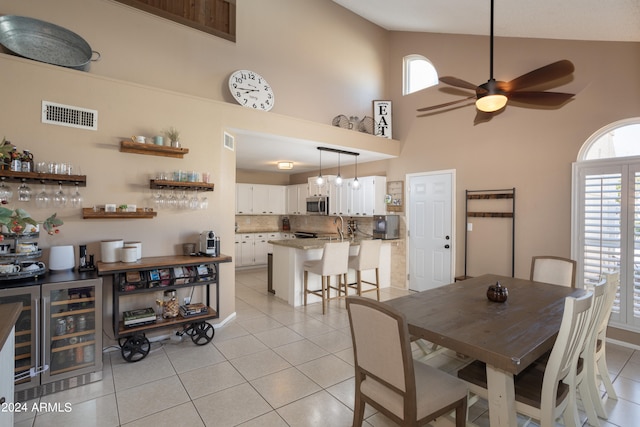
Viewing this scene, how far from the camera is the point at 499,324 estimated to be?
6.16 feet

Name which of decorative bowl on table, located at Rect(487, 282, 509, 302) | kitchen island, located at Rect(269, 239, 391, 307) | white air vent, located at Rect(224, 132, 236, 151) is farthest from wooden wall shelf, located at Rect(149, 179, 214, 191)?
decorative bowl on table, located at Rect(487, 282, 509, 302)

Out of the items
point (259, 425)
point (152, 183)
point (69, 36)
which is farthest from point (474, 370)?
point (69, 36)

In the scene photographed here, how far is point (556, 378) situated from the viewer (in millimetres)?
1571

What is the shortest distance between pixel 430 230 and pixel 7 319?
5.02 meters

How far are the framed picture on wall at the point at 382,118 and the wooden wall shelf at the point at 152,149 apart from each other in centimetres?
348

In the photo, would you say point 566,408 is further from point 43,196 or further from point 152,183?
point 43,196

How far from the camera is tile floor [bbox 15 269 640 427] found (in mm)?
2105

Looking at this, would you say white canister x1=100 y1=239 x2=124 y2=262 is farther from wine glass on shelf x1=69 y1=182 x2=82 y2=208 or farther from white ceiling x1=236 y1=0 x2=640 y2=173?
white ceiling x1=236 y1=0 x2=640 y2=173

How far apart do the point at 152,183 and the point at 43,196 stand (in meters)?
0.86

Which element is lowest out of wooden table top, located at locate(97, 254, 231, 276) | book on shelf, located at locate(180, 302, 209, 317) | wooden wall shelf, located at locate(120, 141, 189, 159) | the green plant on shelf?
book on shelf, located at locate(180, 302, 209, 317)

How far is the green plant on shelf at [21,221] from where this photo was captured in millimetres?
1370

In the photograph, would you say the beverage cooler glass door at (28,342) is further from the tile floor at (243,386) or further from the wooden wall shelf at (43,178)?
the wooden wall shelf at (43,178)

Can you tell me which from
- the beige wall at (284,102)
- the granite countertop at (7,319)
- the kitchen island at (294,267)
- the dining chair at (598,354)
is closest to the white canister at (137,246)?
the beige wall at (284,102)

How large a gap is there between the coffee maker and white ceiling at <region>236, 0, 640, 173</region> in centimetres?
149
